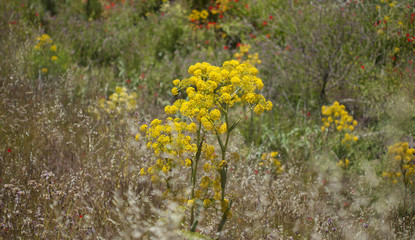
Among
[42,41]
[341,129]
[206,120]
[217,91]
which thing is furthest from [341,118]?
[42,41]

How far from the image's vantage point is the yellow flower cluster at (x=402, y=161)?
110 inches

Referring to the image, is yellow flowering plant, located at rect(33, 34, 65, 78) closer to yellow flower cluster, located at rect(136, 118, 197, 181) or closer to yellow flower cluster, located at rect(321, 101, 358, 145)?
yellow flower cluster, located at rect(136, 118, 197, 181)

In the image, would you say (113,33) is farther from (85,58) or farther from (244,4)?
(244,4)

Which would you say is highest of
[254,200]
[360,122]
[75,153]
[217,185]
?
[217,185]

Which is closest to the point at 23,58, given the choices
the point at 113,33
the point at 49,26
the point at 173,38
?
the point at 49,26

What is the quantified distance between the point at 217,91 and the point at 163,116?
6.05 feet

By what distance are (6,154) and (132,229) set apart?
1.16 meters

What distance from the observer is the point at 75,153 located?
259 cm

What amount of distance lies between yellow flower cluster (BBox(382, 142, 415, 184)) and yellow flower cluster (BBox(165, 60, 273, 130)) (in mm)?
1680

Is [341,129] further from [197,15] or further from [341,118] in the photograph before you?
[197,15]

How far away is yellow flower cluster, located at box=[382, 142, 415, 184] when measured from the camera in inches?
110

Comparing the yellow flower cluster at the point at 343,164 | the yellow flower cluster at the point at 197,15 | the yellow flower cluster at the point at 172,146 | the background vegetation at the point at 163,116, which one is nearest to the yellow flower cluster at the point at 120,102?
the background vegetation at the point at 163,116

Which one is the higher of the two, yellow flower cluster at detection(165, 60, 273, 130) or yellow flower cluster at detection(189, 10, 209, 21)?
yellow flower cluster at detection(165, 60, 273, 130)

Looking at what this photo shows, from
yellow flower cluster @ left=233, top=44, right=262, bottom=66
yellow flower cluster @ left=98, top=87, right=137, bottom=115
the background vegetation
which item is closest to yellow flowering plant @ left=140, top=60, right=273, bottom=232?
the background vegetation
